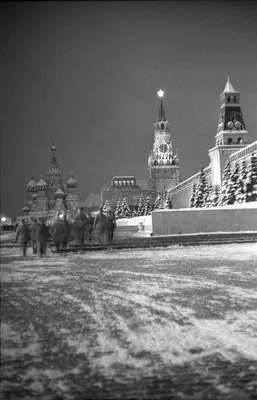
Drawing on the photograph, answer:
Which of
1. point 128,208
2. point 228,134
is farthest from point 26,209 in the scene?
point 228,134

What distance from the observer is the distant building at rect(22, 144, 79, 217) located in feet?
12.3

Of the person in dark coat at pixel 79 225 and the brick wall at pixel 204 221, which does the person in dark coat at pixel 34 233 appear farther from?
the brick wall at pixel 204 221

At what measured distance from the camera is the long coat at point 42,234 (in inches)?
146

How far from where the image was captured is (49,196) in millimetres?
6328

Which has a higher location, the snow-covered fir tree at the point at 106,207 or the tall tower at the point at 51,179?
the tall tower at the point at 51,179

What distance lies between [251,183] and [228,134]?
1934 centimetres

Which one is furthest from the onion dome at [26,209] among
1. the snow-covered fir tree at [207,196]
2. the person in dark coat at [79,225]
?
the snow-covered fir tree at [207,196]

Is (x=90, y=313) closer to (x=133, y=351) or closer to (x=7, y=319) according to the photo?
(x=133, y=351)

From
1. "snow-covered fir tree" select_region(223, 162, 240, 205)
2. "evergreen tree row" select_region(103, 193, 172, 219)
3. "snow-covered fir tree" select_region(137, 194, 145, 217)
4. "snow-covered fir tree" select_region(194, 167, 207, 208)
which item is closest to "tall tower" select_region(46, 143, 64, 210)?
"evergreen tree row" select_region(103, 193, 172, 219)

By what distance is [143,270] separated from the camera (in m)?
5.39

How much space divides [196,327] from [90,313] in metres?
0.82

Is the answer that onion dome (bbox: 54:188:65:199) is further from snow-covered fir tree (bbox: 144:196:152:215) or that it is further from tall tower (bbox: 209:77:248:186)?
tall tower (bbox: 209:77:248:186)

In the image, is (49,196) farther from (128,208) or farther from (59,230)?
(128,208)

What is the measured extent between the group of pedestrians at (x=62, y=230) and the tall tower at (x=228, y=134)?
3228cm
